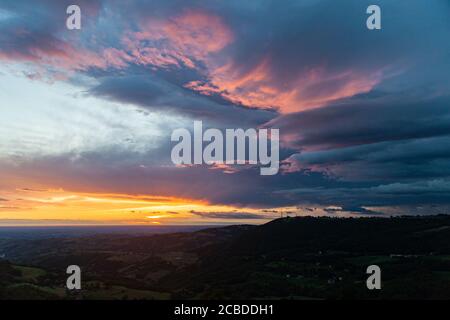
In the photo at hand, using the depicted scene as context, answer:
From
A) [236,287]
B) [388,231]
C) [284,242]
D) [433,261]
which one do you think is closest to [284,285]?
[236,287]

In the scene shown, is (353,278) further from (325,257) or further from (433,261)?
(325,257)

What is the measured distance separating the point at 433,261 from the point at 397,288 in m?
35.3

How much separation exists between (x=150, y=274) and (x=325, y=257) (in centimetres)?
7336

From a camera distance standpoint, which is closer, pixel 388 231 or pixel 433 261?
pixel 433 261
